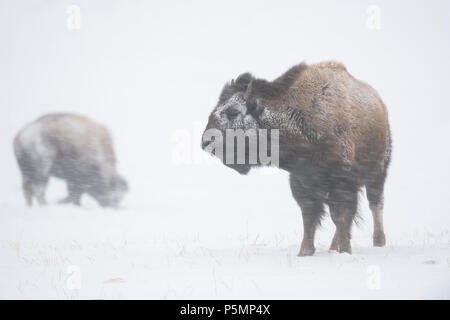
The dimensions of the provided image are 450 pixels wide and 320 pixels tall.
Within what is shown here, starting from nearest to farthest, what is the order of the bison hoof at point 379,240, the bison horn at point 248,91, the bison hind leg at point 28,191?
1. the bison horn at point 248,91
2. the bison hoof at point 379,240
3. the bison hind leg at point 28,191

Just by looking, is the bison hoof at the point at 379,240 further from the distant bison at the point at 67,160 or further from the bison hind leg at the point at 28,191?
the bison hind leg at the point at 28,191

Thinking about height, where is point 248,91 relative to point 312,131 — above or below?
above

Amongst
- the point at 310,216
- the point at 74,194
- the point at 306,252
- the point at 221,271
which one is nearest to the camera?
the point at 221,271

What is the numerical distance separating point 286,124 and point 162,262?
2.29m

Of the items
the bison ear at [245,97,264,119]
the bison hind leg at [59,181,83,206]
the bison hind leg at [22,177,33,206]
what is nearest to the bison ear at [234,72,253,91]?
the bison ear at [245,97,264,119]

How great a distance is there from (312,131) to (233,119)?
1.02m

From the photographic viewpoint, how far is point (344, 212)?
6.07 metres

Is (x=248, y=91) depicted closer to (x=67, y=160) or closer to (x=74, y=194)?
(x=74, y=194)

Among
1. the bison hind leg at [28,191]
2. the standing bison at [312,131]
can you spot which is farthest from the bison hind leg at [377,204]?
the bison hind leg at [28,191]

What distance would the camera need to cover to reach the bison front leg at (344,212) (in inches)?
238

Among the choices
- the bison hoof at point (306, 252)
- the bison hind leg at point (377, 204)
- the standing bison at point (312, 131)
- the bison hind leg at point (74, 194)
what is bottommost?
the bison hind leg at point (74, 194)

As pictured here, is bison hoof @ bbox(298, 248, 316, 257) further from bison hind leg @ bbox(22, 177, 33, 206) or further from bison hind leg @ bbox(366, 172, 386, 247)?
bison hind leg @ bbox(22, 177, 33, 206)

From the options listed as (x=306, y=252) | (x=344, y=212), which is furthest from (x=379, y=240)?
(x=306, y=252)
